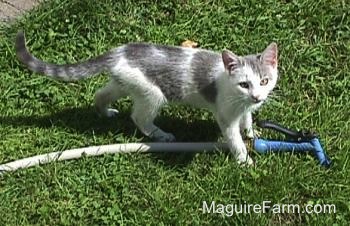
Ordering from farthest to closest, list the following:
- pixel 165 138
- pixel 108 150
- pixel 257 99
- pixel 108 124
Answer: pixel 108 124 < pixel 165 138 < pixel 108 150 < pixel 257 99

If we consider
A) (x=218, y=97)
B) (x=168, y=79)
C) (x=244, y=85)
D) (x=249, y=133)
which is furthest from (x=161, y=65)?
(x=249, y=133)

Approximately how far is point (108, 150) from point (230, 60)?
0.90 meters

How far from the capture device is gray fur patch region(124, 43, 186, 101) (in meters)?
4.46

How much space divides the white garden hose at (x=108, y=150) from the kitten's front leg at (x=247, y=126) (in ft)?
0.54

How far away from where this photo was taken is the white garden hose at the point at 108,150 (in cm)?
446

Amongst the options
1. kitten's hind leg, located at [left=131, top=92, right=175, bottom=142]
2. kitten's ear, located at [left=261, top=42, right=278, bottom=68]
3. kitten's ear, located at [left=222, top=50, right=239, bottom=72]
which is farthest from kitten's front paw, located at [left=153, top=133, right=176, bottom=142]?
kitten's ear, located at [left=261, top=42, right=278, bottom=68]

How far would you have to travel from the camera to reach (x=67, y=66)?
4.59 metres

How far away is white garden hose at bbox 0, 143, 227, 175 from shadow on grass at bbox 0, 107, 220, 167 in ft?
0.44

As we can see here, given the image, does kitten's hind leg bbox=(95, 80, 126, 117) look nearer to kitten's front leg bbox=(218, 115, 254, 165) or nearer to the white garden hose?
the white garden hose

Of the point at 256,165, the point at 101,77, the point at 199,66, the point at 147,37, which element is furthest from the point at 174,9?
the point at 256,165

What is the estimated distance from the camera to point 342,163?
4336mm

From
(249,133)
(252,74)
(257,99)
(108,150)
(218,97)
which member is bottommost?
(108,150)

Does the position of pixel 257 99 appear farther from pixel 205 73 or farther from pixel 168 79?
pixel 168 79

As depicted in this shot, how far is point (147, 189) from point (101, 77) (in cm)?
105
